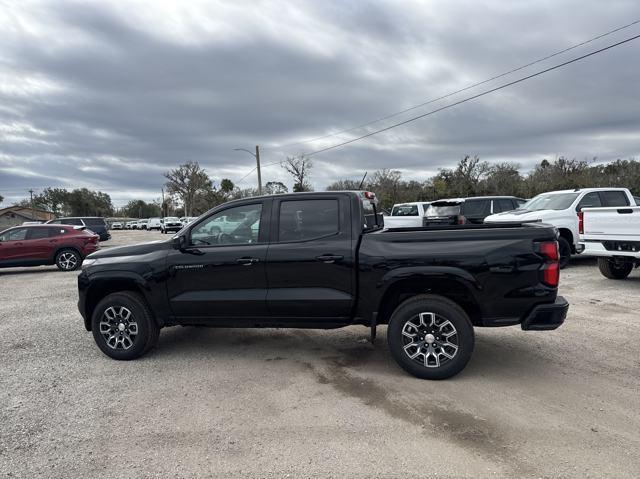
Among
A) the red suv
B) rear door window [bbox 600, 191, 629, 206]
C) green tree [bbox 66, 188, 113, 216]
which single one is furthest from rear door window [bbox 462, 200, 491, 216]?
green tree [bbox 66, 188, 113, 216]

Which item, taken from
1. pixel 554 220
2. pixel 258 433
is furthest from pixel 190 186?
pixel 258 433

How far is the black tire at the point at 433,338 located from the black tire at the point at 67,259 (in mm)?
13136

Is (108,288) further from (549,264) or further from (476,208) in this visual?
(476,208)

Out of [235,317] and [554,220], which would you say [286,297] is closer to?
[235,317]

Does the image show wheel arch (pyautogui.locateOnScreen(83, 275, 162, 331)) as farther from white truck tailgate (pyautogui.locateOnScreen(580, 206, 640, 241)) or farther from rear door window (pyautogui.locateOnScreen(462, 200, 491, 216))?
rear door window (pyautogui.locateOnScreen(462, 200, 491, 216))

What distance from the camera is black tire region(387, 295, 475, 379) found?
12.7 feet

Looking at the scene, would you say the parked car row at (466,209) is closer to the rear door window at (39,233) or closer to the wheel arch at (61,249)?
the wheel arch at (61,249)

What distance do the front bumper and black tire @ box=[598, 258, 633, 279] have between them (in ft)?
20.5

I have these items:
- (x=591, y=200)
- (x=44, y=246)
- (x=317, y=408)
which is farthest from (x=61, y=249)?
(x=591, y=200)

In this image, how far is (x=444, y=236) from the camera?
3977 millimetres

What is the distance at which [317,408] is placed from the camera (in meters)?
3.52

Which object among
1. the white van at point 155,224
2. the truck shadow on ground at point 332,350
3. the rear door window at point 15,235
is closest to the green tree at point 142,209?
the white van at point 155,224

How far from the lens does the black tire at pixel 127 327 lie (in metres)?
4.73

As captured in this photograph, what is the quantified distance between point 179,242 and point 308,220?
4.89 ft
